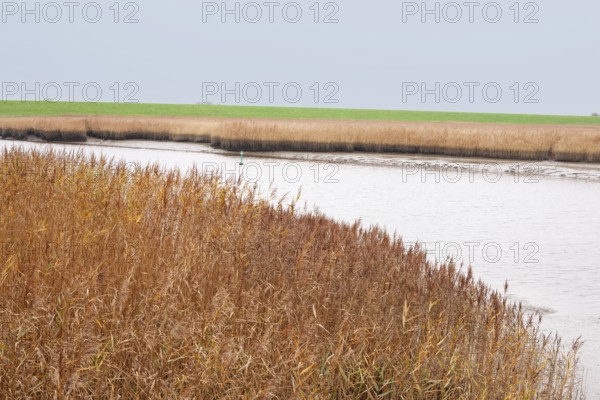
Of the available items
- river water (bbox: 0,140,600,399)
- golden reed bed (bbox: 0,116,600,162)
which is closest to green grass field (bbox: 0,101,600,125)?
golden reed bed (bbox: 0,116,600,162)

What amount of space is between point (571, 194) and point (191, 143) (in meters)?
25.6

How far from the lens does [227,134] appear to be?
4062 centimetres

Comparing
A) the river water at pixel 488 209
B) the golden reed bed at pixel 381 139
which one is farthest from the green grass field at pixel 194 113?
the river water at pixel 488 209

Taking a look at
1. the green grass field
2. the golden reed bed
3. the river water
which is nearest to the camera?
the river water

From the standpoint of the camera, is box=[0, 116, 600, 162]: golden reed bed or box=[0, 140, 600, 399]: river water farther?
box=[0, 116, 600, 162]: golden reed bed

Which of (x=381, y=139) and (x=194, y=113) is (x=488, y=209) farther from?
(x=194, y=113)

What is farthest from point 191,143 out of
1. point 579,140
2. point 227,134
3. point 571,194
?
point 571,194

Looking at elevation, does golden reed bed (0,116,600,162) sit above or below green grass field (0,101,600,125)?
below

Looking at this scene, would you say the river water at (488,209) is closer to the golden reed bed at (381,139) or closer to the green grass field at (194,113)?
the golden reed bed at (381,139)

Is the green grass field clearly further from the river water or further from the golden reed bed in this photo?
the river water

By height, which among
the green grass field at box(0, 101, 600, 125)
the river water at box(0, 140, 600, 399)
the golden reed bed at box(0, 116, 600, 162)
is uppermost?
the green grass field at box(0, 101, 600, 125)

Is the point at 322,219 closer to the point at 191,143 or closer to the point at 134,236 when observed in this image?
the point at 134,236

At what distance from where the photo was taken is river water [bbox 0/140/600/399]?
10.2 metres

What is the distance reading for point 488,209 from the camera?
64.7 ft
